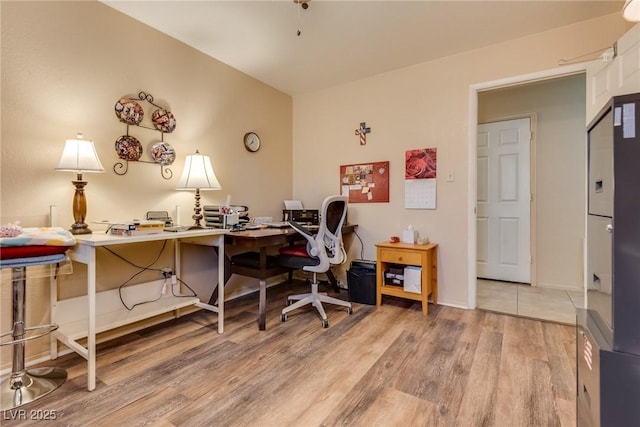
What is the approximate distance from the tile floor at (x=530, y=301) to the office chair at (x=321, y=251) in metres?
1.47

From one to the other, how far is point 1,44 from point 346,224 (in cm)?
282

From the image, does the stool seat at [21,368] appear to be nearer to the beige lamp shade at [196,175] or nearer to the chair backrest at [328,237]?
the beige lamp shade at [196,175]

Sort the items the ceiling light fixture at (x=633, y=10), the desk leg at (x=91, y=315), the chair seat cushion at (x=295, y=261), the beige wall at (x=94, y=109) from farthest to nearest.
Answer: the chair seat cushion at (x=295, y=261)
the beige wall at (x=94, y=109)
the desk leg at (x=91, y=315)
the ceiling light fixture at (x=633, y=10)

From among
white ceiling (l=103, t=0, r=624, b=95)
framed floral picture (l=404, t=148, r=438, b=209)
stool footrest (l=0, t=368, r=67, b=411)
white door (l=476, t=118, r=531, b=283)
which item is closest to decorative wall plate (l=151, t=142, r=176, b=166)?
white ceiling (l=103, t=0, r=624, b=95)

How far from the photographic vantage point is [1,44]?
163 centimetres

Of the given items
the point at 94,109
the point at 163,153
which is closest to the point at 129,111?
the point at 94,109

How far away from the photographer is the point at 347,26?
231 centimetres

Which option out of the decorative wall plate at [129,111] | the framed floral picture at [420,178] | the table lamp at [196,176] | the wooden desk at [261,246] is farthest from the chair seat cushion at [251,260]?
the framed floral picture at [420,178]

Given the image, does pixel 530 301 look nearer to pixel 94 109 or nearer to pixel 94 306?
pixel 94 306

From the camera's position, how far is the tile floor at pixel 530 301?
2566 millimetres

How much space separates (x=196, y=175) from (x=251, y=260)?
0.81 metres

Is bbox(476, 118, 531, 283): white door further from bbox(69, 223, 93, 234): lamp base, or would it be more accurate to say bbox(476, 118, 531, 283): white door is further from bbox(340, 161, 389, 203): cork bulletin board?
bbox(69, 223, 93, 234): lamp base

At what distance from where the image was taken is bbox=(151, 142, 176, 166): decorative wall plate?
235 cm

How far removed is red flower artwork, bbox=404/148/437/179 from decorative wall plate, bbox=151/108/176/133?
2209 mm
